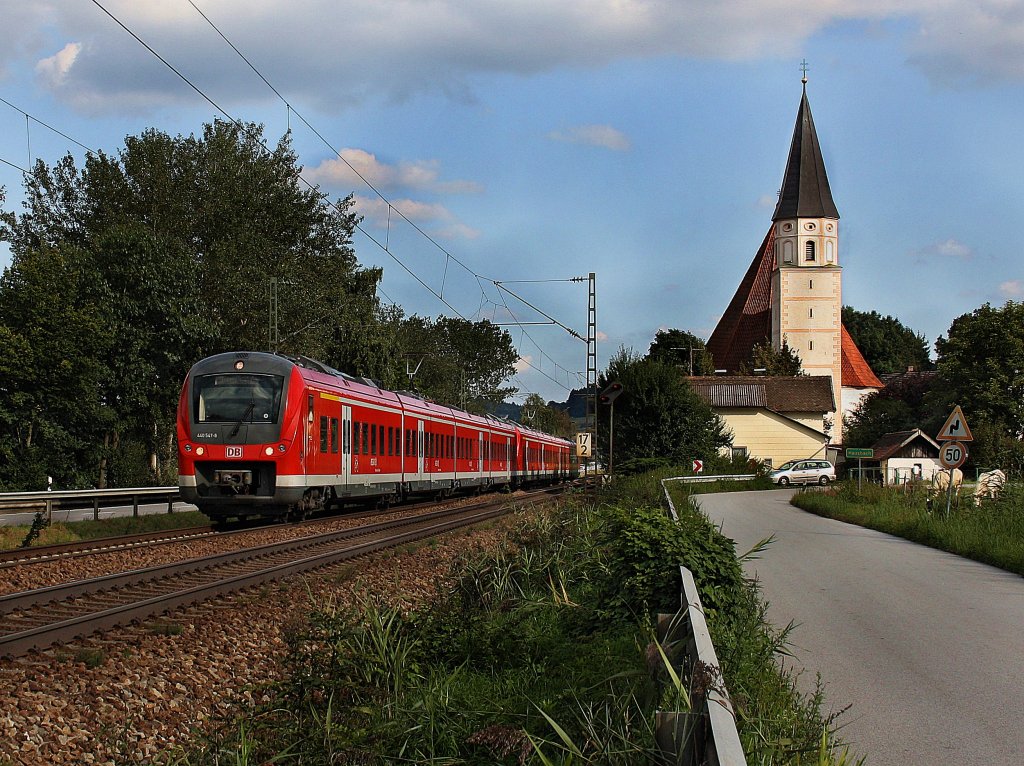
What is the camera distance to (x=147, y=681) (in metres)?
7.79

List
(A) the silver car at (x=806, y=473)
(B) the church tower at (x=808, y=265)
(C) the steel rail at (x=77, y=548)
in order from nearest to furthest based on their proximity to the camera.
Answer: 1. (C) the steel rail at (x=77, y=548)
2. (A) the silver car at (x=806, y=473)
3. (B) the church tower at (x=808, y=265)

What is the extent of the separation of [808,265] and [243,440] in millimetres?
81351

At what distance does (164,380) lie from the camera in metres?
38.4

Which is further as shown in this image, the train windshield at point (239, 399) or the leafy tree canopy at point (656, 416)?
the leafy tree canopy at point (656, 416)

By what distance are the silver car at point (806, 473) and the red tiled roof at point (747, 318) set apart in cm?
4232

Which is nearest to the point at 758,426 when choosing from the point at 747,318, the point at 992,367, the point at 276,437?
the point at 992,367

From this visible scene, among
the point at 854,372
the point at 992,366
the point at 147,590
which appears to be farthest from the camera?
the point at 854,372

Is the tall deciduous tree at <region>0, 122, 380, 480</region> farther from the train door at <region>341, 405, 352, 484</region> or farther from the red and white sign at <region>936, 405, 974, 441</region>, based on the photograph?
the red and white sign at <region>936, 405, 974, 441</region>

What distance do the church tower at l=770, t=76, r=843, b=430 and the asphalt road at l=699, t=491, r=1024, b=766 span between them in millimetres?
79483

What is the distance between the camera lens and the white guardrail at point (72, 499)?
22.1m

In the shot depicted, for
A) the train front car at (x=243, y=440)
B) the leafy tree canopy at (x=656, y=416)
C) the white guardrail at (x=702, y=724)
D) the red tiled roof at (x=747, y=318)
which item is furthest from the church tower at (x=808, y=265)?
the white guardrail at (x=702, y=724)

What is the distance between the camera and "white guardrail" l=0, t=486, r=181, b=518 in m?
22.1

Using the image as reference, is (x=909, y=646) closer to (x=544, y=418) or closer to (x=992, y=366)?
(x=992, y=366)

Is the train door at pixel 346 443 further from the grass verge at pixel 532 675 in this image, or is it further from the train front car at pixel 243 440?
the grass verge at pixel 532 675
